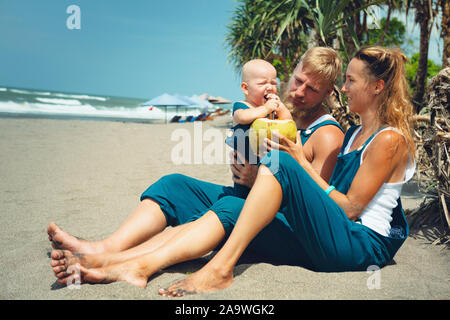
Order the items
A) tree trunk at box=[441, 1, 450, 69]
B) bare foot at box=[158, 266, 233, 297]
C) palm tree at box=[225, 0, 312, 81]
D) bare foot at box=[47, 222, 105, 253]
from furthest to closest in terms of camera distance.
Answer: palm tree at box=[225, 0, 312, 81], tree trunk at box=[441, 1, 450, 69], bare foot at box=[47, 222, 105, 253], bare foot at box=[158, 266, 233, 297]

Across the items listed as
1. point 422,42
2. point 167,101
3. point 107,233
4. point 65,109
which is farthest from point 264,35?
point 65,109

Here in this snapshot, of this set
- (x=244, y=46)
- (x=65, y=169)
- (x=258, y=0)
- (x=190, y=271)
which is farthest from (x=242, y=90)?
(x=244, y=46)

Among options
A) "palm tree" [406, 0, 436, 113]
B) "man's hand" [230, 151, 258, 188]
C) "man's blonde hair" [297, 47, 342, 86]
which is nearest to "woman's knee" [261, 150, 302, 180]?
"man's hand" [230, 151, 258, 188]

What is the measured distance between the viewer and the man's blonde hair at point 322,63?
2.30 meters

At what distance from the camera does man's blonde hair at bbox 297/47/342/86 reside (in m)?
2.30

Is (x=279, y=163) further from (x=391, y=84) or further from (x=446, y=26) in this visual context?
(x=446, y=26)

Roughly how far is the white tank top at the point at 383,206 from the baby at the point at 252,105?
2.02 feet

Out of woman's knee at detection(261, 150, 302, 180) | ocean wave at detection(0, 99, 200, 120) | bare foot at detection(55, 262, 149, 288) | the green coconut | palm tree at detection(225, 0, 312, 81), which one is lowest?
bare foot at detection(55, 262, 149, 288)

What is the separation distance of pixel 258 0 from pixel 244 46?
378 cm

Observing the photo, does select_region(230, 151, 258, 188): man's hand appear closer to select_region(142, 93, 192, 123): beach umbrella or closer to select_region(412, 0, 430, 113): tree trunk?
select_region(412, 0, 430, 113): tree trunk

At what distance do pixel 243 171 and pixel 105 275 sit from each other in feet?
3.27

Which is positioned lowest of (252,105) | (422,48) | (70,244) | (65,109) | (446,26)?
(70,244)

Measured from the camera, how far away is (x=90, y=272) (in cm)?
179
